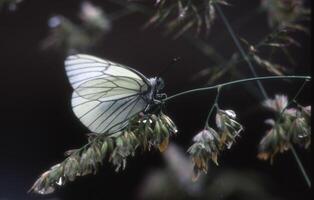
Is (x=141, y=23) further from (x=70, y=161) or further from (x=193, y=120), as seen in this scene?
(x=70, y=161)

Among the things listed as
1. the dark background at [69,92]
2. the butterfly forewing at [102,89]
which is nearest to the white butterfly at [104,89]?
the butterfly forewing at [102,89]

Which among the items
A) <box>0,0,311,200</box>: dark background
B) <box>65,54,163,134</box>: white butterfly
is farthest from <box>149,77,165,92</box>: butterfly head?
<box>0,0,311,200</box>: dark background

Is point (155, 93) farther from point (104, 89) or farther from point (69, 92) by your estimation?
point (69, 92)

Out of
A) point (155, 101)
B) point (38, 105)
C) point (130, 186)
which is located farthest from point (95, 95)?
point (38, 105)

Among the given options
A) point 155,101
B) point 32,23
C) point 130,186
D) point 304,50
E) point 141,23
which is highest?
point 155,101

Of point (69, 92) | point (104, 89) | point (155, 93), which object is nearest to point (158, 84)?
point (155, 93)

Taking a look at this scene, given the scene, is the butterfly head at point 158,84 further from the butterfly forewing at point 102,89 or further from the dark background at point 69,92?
the dark background at point 69,92
